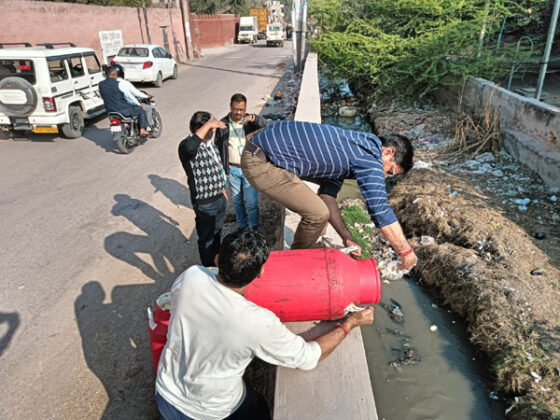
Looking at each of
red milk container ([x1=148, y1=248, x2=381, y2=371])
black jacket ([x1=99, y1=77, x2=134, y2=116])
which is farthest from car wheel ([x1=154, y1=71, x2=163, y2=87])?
red milk container ([x1=148, y1=248, x2=381, y2=371])

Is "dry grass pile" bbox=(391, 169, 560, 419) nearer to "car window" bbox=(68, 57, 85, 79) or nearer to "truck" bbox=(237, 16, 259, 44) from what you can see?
"car window" bbox=(68, 57, 85, 79)

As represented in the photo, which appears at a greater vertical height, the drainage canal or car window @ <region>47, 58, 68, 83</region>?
car window @ <region>47, 58, 68, 83</region>

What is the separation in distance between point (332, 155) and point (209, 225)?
1.38 metres

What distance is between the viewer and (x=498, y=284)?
3.62 metres

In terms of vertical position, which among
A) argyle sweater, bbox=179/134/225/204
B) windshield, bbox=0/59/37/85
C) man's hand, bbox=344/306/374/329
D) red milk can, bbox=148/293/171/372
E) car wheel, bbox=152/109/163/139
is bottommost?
car wheel, bbox=152/109/163/139

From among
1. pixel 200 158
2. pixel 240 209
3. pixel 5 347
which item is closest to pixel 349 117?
pixel 240 209

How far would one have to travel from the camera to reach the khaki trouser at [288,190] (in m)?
2.70

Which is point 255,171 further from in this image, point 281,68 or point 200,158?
point 281,68

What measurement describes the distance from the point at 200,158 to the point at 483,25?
8.98 m

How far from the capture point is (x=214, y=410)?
1753 millimetres

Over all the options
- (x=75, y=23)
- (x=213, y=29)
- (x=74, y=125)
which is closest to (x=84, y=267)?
(x=74, y=125)

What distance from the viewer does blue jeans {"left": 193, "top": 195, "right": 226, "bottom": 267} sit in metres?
3.35

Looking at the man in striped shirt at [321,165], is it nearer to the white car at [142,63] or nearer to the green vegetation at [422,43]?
the green vegetation at [422,43]

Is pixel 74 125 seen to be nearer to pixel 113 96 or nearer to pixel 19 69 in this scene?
pixel 19 69
